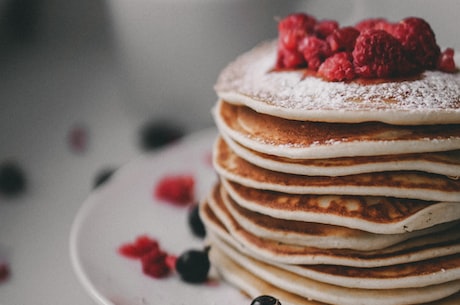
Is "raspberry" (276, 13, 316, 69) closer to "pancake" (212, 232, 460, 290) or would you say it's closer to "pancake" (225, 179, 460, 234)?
"pancake" (225, 179, 460, 234)

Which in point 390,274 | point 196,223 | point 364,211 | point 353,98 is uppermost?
point 353,98

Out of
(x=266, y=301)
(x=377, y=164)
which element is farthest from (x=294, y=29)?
(x=266, y=301)

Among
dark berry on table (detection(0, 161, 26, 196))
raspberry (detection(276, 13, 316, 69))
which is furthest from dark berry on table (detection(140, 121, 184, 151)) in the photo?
raspberry (detection(276, 13, 316, 69))

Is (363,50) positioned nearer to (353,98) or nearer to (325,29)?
(353,98)

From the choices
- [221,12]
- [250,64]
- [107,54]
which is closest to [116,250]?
[250,64]

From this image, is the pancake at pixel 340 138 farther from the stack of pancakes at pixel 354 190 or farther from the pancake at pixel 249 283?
the pancake at pixel 249 283

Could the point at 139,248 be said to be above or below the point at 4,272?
above
